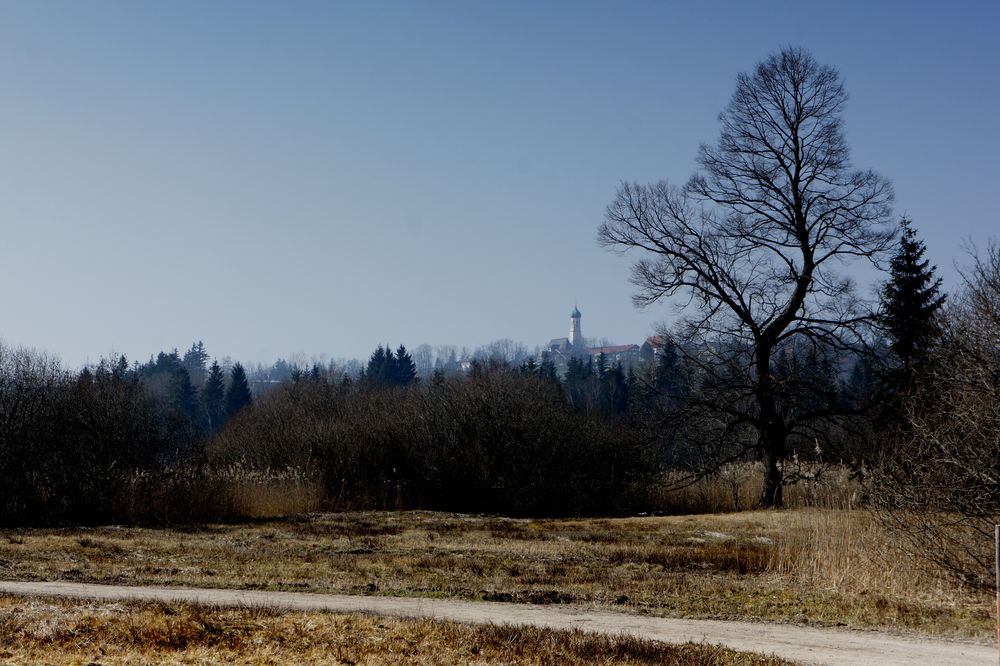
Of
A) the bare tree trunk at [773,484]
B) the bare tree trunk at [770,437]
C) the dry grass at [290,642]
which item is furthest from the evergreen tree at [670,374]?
the dry grass at [290,642]

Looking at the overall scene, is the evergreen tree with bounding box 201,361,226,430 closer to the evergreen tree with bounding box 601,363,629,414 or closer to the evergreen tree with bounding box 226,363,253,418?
the evergreen tree with bounding box 226,363,253,418

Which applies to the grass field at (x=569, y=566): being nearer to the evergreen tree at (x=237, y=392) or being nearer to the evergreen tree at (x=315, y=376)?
the evergreen tree at (x=315, y=376)

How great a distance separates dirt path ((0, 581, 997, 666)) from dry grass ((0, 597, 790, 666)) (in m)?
1.12

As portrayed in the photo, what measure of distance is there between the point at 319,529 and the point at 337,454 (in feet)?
35.3

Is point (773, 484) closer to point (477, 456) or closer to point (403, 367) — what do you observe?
point (477, 456)

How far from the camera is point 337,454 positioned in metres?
35.4

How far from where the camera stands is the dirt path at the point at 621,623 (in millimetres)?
10813

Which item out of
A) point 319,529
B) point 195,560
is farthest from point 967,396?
point 319,529

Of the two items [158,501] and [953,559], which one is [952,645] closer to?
Answer: [953,559]

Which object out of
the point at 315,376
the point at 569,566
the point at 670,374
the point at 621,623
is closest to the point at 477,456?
the point at 670,374

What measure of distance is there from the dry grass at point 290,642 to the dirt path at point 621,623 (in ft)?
3.69

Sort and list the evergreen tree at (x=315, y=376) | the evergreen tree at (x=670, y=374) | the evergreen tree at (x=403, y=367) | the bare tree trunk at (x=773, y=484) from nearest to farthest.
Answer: the bare tree trunk at (x=773, y=484) < the evergreen tree at (x=670, y=374) < the evergreen tree at (x=315, y=376) < the evergreen tree at (x=403, y=367)

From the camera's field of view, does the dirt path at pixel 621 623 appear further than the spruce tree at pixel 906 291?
No

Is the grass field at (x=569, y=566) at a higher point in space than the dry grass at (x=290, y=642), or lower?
lower
